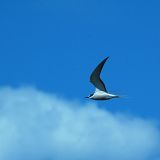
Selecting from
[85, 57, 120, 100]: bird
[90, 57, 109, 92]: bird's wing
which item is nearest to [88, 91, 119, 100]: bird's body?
[85, 57, 120, 100]: bird

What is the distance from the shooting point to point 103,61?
177ft

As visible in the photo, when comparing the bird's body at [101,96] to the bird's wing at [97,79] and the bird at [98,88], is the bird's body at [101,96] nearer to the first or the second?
the bird at [98,88]

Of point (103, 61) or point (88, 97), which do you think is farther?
point (88, 97)

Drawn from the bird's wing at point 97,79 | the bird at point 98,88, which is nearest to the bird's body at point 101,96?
the bird at point 98,88

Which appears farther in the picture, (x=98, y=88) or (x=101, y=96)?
(x=98, y=88)

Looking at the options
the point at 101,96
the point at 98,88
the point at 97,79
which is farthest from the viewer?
the point at 98,88

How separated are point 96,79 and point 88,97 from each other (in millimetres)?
2783

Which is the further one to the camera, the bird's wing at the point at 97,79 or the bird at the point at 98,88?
the bird at the point at 98,88

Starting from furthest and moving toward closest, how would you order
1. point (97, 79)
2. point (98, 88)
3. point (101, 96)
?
point (98, 88)
point (101, 96)
point (97, 79)

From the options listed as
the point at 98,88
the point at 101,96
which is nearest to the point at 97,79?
the point at 98,88

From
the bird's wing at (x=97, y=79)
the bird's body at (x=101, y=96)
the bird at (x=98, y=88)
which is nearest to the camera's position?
the bird's wing at (x=97, y=79)

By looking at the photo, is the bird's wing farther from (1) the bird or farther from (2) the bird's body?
(2) the bird's body

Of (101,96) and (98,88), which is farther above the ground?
(98,88)

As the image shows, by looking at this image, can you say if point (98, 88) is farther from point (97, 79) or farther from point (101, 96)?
point (97, 79)
